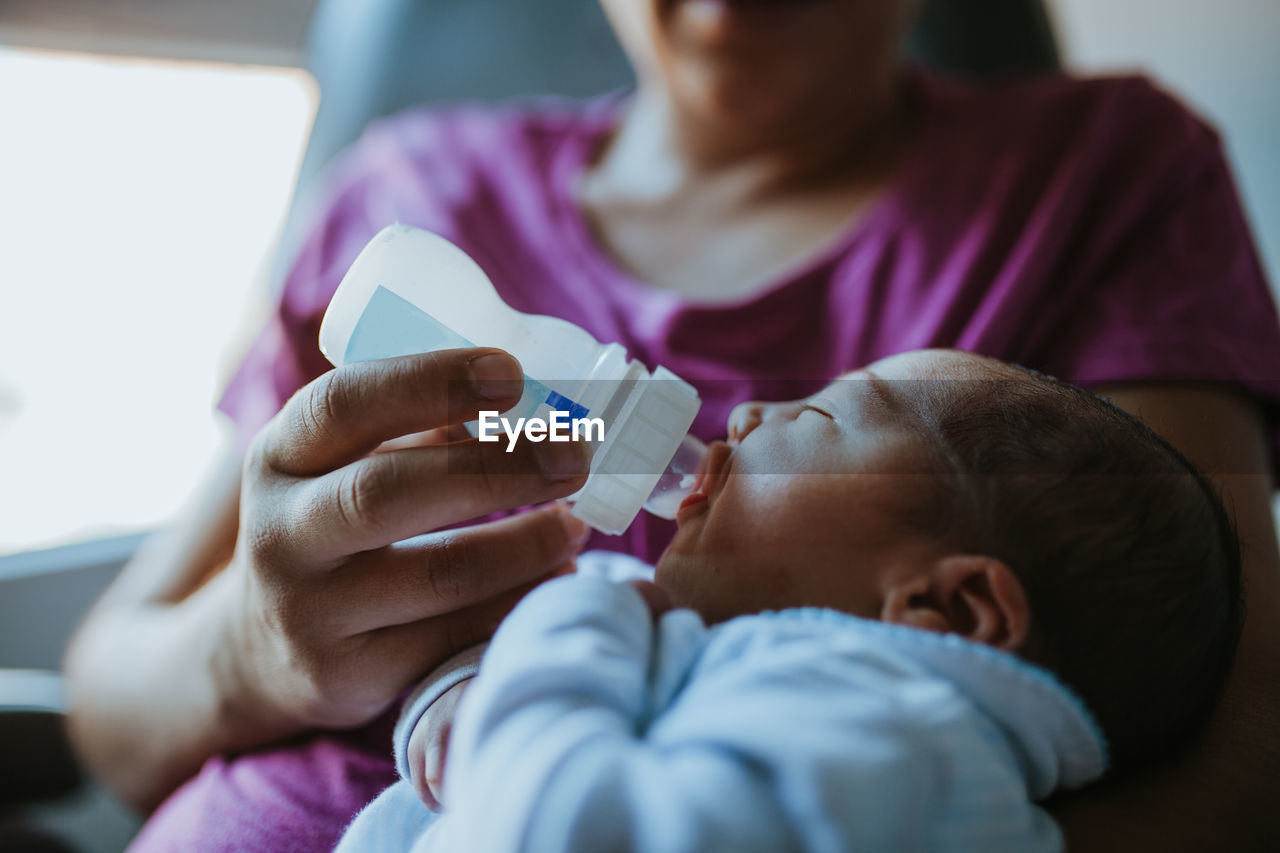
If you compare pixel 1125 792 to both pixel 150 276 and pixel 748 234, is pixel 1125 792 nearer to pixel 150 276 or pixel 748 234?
pixel 748 234

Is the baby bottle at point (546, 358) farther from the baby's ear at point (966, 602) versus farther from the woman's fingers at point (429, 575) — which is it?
the baby's ear at point (966, 602)

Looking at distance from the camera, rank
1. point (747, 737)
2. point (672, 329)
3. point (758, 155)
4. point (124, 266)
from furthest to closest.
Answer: point (124, 266), point (758, 155), point (672, 329), point (747, 737)

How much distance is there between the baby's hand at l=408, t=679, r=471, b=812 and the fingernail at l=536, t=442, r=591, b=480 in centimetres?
15

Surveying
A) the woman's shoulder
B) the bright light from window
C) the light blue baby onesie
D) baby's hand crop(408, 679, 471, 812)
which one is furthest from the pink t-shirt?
the bright light from window

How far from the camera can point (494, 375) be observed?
1.57 ft

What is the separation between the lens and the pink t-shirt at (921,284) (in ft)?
2.27

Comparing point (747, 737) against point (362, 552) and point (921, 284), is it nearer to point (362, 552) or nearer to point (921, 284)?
point (362, 552)

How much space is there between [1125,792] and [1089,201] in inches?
21.5

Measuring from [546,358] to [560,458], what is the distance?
0.27 ft

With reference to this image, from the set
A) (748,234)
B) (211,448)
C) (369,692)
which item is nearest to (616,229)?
(748,234)

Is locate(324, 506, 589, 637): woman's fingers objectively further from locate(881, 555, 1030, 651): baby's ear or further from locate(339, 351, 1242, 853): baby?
locate(881, 555, 1030, 651): baby's ear

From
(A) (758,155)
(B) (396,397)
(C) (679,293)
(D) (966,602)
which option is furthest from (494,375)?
(A) (758,155)

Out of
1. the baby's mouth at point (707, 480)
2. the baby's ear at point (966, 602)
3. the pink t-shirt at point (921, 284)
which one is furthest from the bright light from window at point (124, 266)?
the baby's ear at point (966, 602)

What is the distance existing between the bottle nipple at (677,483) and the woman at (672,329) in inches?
2.3
